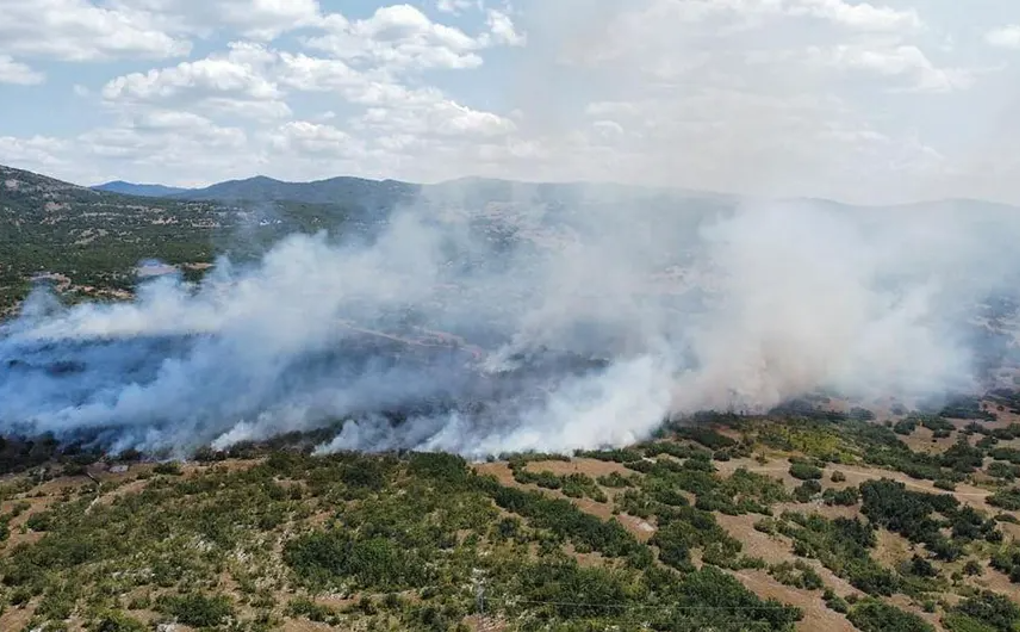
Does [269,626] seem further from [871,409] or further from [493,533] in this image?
[871,409]

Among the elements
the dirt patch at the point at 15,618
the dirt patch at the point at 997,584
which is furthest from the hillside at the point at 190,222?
the dirt patch at the point at 997,584

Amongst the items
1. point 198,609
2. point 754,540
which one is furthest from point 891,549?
point 198,609

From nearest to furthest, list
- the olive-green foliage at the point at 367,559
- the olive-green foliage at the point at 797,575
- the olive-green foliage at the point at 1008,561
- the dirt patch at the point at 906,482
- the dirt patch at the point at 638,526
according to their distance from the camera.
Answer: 1. the olive-green foliage at the point at 367,559
2. the olive-green foliage at the point at 797,575
3. the dirt patch at the point at 638,526
4. the olive-green foliage at the point at 1008,561
5. the dirt patch at the point at 906,482

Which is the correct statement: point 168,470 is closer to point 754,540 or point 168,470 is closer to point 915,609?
point 754,540

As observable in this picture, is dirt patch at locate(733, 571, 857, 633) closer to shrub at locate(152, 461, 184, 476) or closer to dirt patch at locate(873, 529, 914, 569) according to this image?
dirt patch at locate(873, 529, 914, 569)

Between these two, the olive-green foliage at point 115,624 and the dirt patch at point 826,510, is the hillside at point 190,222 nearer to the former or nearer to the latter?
the olive-green foliage at point 115,624

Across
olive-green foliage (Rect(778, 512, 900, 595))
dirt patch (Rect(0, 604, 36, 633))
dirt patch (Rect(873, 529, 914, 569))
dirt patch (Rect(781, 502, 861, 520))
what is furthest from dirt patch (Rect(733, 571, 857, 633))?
dirt patch (Rect(0, 604, 36, 633))
